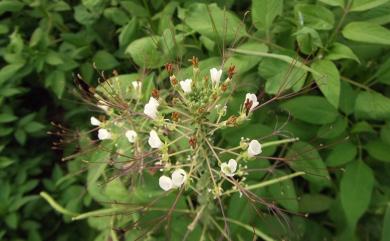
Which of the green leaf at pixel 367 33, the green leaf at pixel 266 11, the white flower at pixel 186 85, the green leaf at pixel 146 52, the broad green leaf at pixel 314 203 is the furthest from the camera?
the broad green leaf at pixel 314 203

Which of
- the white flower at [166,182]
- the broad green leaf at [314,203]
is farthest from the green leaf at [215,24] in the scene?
the broad green leaf at [314,203]

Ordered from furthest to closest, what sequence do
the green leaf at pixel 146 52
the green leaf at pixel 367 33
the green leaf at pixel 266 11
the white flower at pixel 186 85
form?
the green leaf at pixel 146 52 → the green leaf at pixel 266 11 → the green leaf at pixel 367 33 → the white flower at pixel 186 85

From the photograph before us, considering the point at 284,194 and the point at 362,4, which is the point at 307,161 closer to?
the point at 284,194

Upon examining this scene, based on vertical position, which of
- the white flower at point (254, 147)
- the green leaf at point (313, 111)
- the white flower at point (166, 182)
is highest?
the white flower at point (254, 147)

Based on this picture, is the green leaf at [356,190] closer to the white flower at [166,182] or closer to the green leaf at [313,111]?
the green leaf at [313,111]

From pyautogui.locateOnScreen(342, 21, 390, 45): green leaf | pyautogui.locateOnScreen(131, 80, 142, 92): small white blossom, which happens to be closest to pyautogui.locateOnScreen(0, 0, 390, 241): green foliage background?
pyautogui.locateOnScreen(342, 21, 390, 45): green leaf

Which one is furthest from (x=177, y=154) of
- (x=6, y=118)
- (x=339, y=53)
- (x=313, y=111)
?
(x=6, y=118)

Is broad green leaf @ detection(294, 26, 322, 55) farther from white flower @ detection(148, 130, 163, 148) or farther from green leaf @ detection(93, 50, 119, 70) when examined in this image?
green leaf @ detection(93, 50, 119, 70)
